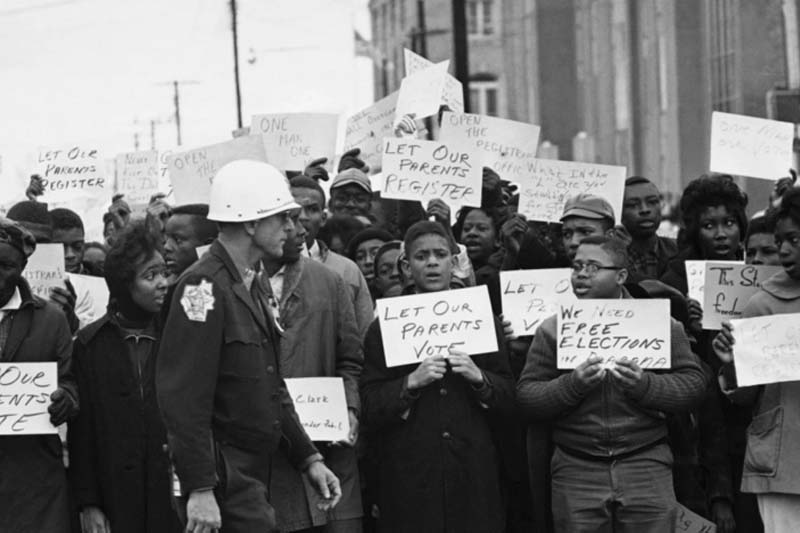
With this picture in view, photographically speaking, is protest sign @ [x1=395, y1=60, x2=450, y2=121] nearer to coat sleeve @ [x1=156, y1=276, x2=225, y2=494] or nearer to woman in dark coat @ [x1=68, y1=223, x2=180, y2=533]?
woman in dark coat @ [x1=68, y1=223, x2=180, y2=533]

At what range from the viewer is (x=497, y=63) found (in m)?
66.9

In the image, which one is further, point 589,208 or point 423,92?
point 423,92

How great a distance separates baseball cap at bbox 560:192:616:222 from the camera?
9.53 meters

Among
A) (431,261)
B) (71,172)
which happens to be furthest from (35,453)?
(71,172)

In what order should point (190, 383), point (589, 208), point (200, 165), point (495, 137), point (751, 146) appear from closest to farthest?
1. point (190, 383)
2. point (589, 208)
3. point (751, 146)
4. point (200, 165)
5. point (495, 137)

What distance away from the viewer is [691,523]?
884cm

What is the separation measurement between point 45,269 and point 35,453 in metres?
1.61

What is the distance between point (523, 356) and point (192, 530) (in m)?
3.10

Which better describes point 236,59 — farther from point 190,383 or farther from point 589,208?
point 190,383

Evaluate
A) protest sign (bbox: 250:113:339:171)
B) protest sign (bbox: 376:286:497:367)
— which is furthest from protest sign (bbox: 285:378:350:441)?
protest sign (bbox: 250:113:339:171)

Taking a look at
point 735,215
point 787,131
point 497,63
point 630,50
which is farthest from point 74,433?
point 497,63

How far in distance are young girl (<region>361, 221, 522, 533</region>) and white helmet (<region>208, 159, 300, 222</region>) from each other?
1.58 meters

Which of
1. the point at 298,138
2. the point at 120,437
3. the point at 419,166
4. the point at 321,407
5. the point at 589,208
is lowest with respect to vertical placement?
the point at 120,437

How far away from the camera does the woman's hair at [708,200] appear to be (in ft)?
32.5
